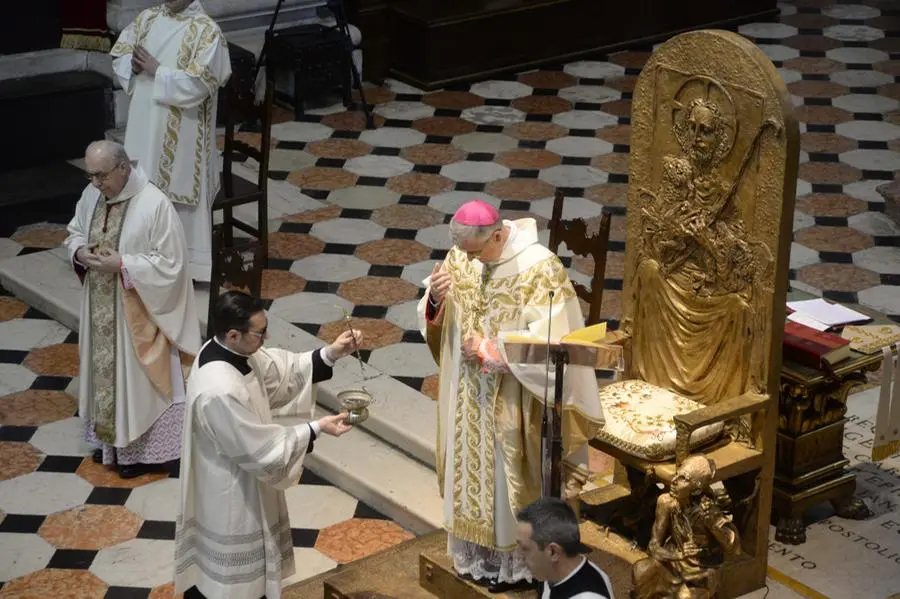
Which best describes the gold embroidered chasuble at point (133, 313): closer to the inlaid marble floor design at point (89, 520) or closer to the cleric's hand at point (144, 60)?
the inlaid marble floor design at point (89, 520)

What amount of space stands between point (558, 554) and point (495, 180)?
6.73 m

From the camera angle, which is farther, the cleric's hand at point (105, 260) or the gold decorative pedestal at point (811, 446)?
the cleric's hand at point (105, 260)

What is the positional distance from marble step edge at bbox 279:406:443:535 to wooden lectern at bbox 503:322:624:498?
4.93 feet

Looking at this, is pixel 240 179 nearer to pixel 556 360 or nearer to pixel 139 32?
pixel 139 32

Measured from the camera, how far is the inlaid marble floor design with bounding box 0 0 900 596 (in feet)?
30.4

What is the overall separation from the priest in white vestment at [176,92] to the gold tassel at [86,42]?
2295 millimetres

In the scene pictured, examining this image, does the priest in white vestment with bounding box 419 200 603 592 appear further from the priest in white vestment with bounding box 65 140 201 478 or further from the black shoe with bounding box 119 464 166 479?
the black shoe with bounding box 119 464 166 479

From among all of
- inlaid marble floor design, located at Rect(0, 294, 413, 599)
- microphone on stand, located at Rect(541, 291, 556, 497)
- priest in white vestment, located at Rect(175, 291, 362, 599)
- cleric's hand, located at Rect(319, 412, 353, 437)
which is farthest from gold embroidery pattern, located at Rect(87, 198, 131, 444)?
microphone on stand, located at Rect(541, 291, 556, 497)

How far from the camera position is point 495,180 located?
36.2 ft

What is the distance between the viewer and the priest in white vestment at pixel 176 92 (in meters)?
9.12

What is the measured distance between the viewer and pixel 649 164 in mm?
6602

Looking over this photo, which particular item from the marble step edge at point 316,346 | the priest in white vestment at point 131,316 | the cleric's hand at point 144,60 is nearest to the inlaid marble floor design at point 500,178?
the marble step edge at point 316,346

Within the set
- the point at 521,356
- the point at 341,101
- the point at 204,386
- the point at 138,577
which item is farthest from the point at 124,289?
the point at 341,101

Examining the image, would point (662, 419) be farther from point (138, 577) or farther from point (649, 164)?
point (138, 577)
